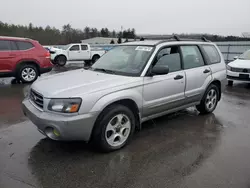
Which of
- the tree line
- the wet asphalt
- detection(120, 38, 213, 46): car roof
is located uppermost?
the tree line

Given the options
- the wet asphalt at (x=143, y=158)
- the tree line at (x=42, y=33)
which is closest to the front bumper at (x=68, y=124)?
the wet asphalt at (x=143, y=158)

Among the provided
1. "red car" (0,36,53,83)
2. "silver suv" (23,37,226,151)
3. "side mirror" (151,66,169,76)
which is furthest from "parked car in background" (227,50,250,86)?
"red car" (0,36,53,83)

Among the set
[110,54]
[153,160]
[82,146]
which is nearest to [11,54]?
[110,54]

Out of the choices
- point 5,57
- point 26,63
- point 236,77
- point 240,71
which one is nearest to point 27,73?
point 26,63

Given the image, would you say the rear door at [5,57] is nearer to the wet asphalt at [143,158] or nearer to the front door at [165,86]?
the wet asphalt at [143,158]

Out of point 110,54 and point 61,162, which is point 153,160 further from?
point 110,54

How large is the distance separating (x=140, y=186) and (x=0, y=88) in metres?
7.33

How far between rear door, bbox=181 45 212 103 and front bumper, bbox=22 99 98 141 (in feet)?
7.61

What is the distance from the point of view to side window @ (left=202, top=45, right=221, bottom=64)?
17.9ft

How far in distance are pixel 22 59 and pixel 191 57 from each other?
6795 millimetres

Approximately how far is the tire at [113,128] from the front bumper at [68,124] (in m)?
0.14

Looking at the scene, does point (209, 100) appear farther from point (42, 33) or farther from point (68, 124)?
point (42, 33)

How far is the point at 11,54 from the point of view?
894 cm

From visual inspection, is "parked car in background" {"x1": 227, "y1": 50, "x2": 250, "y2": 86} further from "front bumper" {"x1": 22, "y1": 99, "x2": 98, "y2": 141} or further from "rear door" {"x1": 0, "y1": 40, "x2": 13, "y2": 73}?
"rear door" {"x1": 0, "y1": 40, "x2": 13, "y2": 73}
